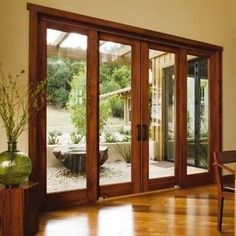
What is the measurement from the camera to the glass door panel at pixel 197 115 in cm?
532

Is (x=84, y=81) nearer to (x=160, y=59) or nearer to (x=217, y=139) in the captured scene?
(x=160, y=59)

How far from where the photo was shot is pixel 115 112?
4488 millimetres

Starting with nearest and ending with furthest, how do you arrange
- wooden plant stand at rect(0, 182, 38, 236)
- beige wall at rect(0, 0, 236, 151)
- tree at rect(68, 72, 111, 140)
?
wooden plant stand at rect(0, 182, 38, 236), beige wall at rect(0, 0, 236, 151), tree at rect(68, 72, 111, 140)

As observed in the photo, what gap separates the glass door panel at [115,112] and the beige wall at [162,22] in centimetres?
50

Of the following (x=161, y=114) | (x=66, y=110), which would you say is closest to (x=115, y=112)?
(x=66, y=110)

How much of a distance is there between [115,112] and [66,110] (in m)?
0.77

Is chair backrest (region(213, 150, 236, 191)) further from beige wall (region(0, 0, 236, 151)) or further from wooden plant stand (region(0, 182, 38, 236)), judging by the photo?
beige wall (region(0, 0, 236, 151))

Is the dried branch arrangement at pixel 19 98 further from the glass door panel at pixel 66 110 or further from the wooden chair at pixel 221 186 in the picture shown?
the wooden chair at pixel 221 186

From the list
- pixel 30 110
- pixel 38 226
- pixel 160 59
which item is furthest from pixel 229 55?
pixel 38 226

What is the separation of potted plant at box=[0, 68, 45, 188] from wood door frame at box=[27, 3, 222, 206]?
14cm

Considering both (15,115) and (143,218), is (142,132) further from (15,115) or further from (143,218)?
(15,115)

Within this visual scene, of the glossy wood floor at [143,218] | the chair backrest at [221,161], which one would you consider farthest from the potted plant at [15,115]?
the chair backrest at [221,161]

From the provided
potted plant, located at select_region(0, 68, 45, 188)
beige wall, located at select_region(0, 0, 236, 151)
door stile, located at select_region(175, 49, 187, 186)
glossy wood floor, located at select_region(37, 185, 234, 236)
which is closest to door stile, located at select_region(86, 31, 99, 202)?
glossy wood floor, located at select_region(37, 185, 234, 236)

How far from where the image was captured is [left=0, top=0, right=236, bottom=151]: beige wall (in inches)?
138
